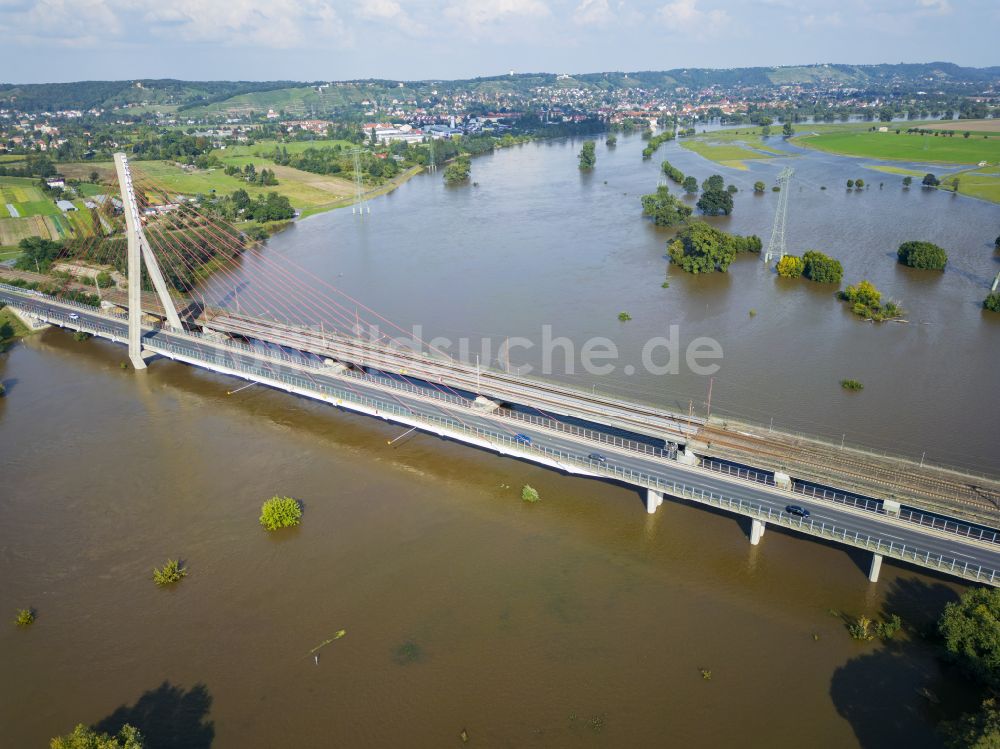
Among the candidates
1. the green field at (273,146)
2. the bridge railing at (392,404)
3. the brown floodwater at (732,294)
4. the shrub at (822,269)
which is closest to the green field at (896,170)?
the brown floodwater at (732,294)

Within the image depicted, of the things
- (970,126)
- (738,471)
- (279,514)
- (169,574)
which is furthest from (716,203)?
(970,126)

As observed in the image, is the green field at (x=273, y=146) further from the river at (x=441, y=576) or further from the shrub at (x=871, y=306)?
the shrub at (x=871, y=306)

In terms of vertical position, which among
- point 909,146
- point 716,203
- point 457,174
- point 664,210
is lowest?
point 664,210

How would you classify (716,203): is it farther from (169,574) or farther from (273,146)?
(273,146)

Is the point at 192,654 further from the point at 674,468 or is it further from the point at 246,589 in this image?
the point at 674,468

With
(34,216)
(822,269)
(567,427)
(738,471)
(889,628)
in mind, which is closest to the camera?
(889,628)

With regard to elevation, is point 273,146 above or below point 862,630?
above

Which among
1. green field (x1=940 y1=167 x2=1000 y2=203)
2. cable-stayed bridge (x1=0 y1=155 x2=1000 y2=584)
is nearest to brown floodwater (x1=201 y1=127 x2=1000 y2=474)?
green field (x1=940 y1=167 x2=1000 y2=203)
